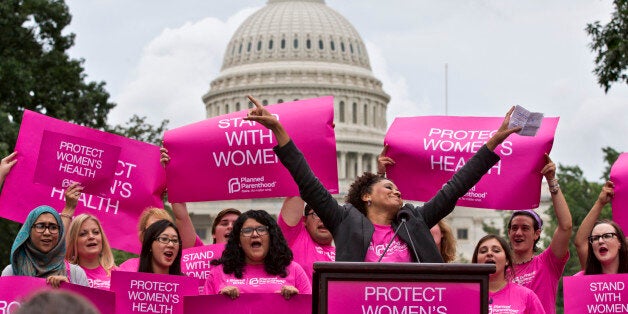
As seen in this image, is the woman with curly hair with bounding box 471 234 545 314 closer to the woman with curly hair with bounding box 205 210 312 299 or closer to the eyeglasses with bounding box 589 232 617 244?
the eyeglasses with bounding box 589 232 617 244

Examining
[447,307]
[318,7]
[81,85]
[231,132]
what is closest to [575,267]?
[81,85]

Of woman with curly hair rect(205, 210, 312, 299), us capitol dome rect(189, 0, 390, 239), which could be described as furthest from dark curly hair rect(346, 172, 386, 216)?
us capitol dome rect(189, 0, 390, 239)

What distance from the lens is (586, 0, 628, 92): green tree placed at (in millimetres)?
24203

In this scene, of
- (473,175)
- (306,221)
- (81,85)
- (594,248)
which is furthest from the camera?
(81,85)

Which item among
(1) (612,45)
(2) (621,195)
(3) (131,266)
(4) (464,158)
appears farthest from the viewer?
(1) (612,45)

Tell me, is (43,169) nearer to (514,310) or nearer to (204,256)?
(204,256)

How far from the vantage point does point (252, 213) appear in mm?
9492

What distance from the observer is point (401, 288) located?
6727 mm

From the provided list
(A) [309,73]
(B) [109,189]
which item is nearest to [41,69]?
(B) [109,189]

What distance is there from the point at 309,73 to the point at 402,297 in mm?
124260

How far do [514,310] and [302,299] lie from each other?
4.32 feet

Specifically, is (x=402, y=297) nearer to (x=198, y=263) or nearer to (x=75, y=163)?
(x=198, y=263)

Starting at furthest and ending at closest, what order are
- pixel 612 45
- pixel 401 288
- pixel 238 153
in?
pixel 612 45 → pixel 238 153 → pixel 401 288

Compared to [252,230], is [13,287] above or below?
below
